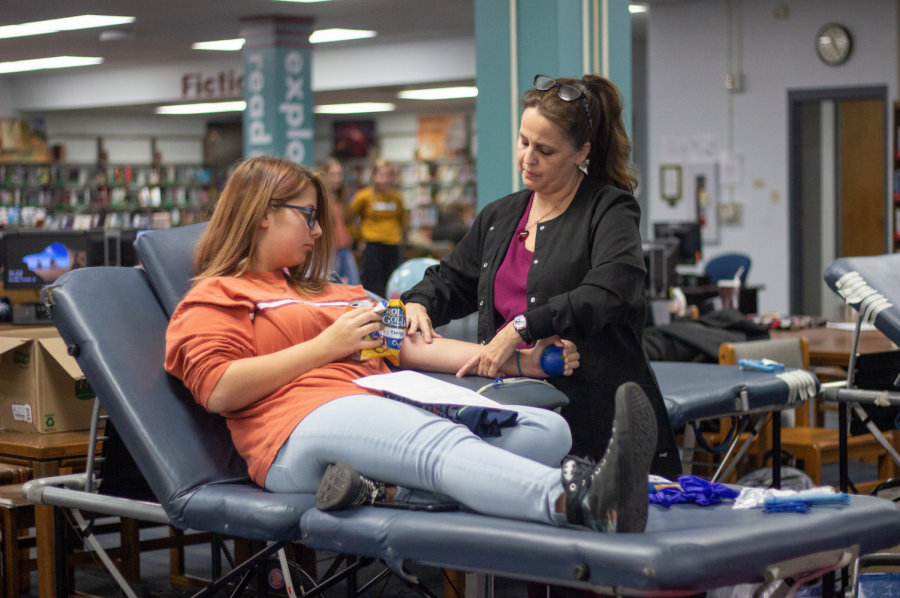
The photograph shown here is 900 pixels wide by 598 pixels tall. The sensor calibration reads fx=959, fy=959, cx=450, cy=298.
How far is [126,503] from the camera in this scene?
1903 mm

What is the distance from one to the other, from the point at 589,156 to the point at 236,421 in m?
0.93

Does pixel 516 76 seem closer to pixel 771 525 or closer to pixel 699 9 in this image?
pixel 771 525

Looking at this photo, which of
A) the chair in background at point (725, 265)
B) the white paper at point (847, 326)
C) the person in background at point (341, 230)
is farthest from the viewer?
the person in background at point (341, 230)

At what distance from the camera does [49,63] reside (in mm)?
11516

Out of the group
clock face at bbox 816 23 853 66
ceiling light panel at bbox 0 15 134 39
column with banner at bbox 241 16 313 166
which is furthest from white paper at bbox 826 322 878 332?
ceiling light panel at bbox 0 15 134 39

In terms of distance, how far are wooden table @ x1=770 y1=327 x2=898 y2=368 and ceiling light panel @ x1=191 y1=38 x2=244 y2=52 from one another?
743cm

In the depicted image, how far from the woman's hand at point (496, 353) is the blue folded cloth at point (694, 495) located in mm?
464

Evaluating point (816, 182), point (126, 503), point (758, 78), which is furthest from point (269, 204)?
point (816, 182)

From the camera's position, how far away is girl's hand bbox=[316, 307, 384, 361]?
71.2 inches

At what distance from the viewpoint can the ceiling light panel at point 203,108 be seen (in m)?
13.4

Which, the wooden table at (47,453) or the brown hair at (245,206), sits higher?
the brown hair at (245,206)

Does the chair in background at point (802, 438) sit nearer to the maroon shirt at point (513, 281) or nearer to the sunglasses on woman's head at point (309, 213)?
the maroon shirt at point (513, 281)

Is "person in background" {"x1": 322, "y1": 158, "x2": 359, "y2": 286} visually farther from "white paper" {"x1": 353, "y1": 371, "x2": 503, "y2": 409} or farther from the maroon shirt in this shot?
"white paper" {"x1": 353, "y1": 371, "x2": 503, "y2": 409}

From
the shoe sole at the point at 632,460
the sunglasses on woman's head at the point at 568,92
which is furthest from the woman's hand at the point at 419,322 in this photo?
the shoe sole at the point at 632,460
